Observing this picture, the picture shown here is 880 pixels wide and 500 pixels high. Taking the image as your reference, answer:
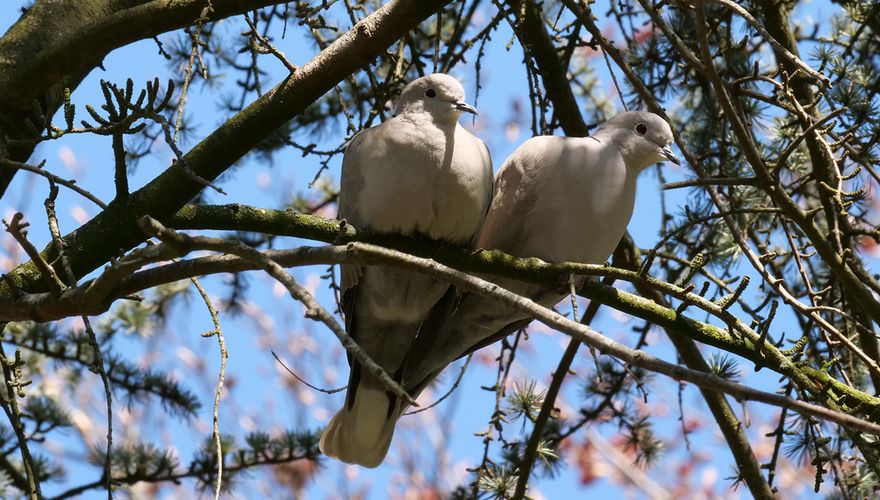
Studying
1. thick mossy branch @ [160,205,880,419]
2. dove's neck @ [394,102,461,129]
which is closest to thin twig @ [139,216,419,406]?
thick mossy branch @ [160,205,880,419]

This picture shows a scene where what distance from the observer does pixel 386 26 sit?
2.85 metres

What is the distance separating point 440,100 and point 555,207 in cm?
55

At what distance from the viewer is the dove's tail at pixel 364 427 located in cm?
376

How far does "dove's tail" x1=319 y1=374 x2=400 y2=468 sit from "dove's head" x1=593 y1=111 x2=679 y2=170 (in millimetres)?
1248

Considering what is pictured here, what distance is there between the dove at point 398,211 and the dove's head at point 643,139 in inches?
20.5

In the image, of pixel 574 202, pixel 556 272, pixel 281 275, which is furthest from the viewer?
pixel 574 202

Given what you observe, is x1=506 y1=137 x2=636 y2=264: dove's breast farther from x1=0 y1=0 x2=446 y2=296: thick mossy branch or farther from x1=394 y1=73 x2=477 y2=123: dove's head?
x1=0 y1=0 x2=446 y2=296: thick mossy branch

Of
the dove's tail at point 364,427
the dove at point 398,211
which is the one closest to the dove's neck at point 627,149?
the dove at point 398,211

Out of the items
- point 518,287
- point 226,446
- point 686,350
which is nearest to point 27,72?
point 518,287

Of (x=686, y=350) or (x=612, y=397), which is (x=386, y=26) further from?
(x=612, y=397)

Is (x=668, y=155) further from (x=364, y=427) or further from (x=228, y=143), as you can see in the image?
(x=228, y=143)

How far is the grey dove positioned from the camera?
348 cm

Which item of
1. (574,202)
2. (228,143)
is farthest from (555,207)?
(228,143)

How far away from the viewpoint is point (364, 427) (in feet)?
12.3
